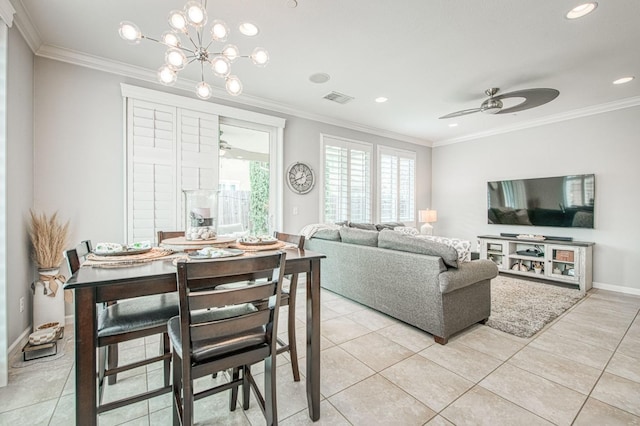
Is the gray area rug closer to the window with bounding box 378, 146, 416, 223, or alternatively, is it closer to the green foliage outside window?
the window with bounding box 378, 146, 416, 223

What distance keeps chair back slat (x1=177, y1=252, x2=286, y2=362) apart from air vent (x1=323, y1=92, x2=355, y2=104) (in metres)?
3.22

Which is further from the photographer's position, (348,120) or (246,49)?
(348,120)

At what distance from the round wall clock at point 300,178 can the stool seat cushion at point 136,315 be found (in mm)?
2901

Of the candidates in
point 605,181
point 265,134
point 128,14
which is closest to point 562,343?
point 605,181

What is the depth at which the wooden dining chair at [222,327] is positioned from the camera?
1.10 m

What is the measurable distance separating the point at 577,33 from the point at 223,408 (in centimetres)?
398

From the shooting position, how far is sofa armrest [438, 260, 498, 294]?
7.84 feet

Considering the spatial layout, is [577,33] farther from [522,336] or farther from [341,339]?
[341,339]

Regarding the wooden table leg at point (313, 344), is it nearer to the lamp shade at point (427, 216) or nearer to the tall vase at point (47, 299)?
the tall vase at point (47, 299)

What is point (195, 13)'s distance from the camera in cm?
157

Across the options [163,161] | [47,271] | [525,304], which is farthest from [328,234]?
[47,271]

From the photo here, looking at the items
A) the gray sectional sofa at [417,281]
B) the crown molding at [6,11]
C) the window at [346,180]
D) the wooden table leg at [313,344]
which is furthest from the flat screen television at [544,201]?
the crown molding at [6,11]

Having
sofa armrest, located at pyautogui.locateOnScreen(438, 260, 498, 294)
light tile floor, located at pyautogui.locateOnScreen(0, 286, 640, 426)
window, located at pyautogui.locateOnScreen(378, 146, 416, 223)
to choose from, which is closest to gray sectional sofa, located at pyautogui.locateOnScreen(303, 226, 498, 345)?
sofa armrest, located at pyautogui.locateOnScreen(438, 260, 498, 294)

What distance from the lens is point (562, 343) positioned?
8.14 feet
